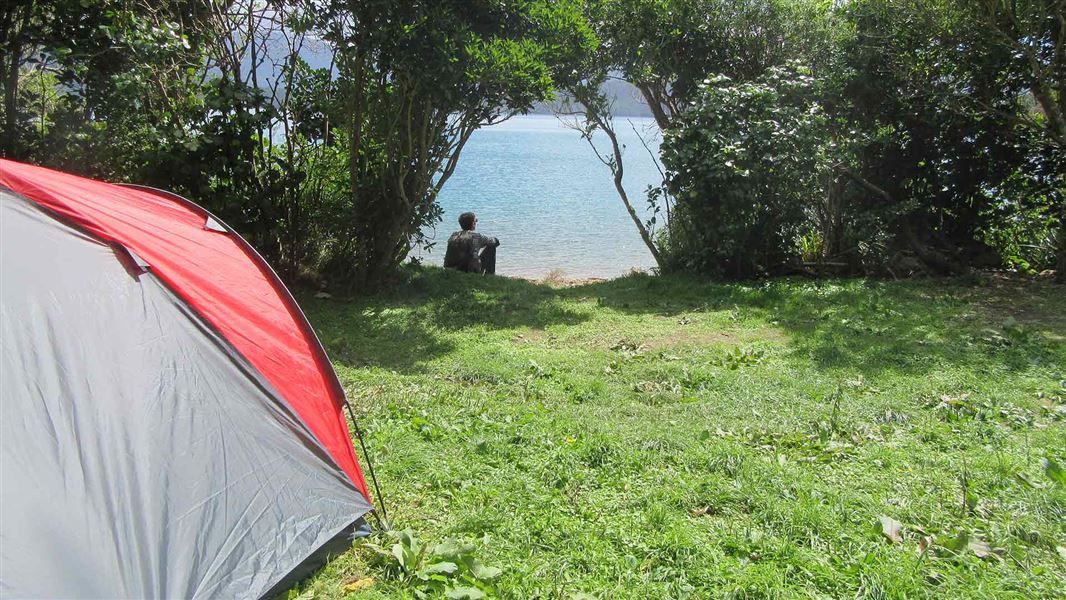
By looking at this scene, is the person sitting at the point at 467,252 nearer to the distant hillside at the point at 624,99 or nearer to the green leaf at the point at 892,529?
the distant hillside at the point at 624,99

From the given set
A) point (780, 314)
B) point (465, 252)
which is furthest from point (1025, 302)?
point (465, 252)

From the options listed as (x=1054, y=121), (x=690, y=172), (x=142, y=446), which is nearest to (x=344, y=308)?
(x=690, y=172)

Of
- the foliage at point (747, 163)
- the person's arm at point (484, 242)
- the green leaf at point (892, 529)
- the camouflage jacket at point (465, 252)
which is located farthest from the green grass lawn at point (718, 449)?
the person's arm at point (484, 242)

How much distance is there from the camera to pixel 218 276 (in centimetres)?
364

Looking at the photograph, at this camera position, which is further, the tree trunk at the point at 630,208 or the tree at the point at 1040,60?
the tree trunk at the point at 630,208

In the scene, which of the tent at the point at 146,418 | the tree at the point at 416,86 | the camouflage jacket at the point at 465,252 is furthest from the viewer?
the camouflage jacket at the point at 465,252

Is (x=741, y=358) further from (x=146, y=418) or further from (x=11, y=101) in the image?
(x=11, y=101)

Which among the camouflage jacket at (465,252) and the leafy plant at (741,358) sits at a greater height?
the camouflage jacket at (465,252)

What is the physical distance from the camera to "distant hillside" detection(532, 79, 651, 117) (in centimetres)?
1119

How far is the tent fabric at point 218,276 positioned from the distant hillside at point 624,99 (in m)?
7.40

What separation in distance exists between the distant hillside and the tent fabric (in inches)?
291

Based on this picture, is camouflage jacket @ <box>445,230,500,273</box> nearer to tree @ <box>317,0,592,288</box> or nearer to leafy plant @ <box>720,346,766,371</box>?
tree @ <box>317,0,592,288</box>

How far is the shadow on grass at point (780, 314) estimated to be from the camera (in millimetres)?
6605

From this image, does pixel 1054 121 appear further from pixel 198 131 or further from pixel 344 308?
pixel 198 131
